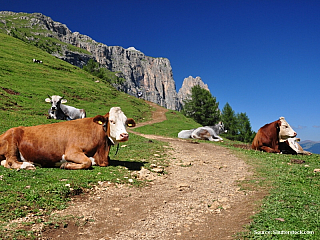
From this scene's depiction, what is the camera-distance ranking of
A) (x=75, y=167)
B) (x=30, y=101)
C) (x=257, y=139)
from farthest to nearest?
(x=30, y=101) < (x=257, y=139) < (x=75, y=167)

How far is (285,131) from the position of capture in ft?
45.9

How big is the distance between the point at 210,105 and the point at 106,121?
4731cm

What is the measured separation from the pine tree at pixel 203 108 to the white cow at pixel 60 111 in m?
33.6

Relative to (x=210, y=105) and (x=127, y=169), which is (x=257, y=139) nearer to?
(x=127, y=169)

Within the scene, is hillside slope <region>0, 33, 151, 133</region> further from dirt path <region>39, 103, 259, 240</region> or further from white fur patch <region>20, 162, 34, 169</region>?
dirt path <region>39, 103, 259, 240</region>

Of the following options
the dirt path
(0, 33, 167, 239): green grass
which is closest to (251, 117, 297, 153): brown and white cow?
(0, 33, 167, 239): green grass

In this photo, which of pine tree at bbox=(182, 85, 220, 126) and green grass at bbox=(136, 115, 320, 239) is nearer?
green grass at bbox=(136, 115, 320, 239)

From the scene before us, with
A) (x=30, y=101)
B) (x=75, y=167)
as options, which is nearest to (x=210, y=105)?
(x=30, y=101)

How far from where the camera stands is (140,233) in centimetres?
439

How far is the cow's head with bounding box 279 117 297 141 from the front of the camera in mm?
13836

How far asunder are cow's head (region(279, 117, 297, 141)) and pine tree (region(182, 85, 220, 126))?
38.5 meters

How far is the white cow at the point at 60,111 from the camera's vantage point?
80.5 ft

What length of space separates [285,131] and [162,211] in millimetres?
11503

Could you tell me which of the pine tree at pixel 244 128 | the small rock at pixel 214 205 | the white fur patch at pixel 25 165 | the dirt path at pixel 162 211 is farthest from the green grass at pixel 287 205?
the pine tree at pixel 244 128
